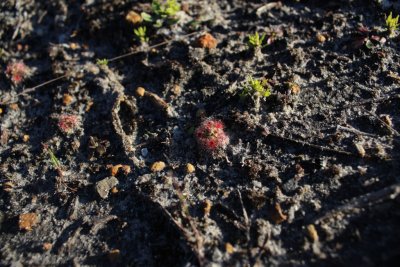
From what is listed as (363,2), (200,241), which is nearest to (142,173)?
(200,241)

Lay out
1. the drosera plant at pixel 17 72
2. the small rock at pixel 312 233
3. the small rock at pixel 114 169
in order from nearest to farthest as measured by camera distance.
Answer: the small rock at pixel 312 233
the small rock at pixel 114 169
the drosera plant at pixel 17 72

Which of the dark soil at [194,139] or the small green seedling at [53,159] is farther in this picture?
the small green seedling at [53,159]

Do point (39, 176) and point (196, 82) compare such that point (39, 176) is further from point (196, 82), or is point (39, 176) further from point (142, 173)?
point (196, 82)

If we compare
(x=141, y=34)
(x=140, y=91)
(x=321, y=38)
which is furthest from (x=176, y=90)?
(x=321, y=38)

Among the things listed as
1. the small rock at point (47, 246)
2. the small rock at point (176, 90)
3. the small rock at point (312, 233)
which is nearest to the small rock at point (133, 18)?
the small rock at point (176, 90)

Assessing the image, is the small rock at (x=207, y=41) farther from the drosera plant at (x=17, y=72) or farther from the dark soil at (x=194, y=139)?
the drosera plant at (x=17, y=72)

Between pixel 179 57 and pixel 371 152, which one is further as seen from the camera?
pixel 179 57
